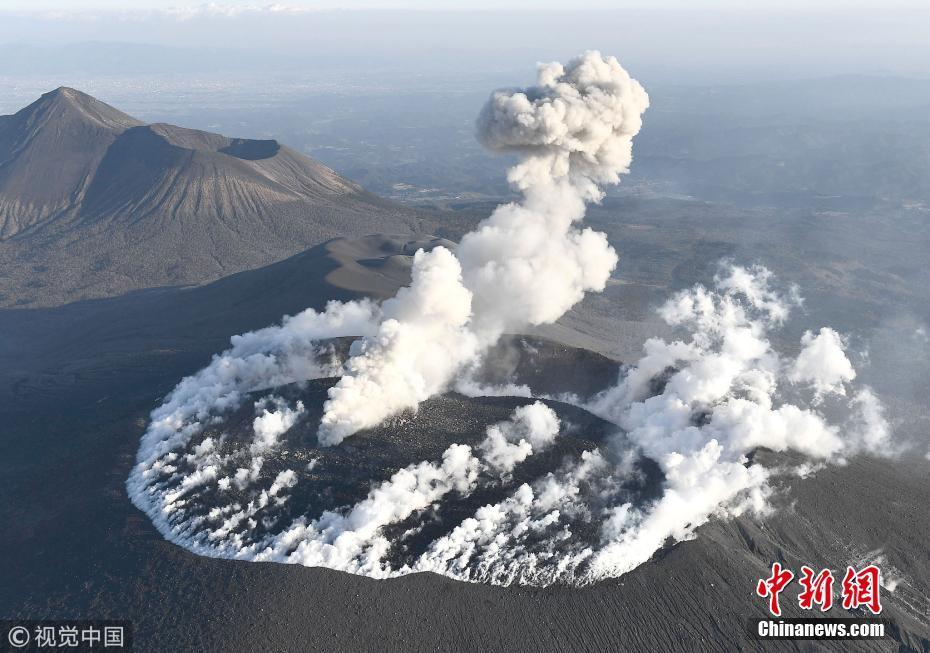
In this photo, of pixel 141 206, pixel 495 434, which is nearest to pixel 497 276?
pixel 495 434

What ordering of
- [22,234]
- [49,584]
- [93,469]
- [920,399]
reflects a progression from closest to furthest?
[49,584], [93,469], [920,399], [22,234]

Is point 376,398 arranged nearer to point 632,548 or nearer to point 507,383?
point 507,383

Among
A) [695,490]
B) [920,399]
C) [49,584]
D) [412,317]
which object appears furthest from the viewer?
[920,399]

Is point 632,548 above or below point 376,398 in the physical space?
below

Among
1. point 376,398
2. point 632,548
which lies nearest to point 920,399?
point 632,548

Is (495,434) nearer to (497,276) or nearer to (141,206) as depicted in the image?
(497,276)
